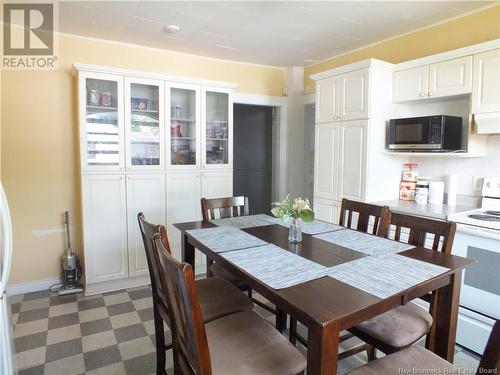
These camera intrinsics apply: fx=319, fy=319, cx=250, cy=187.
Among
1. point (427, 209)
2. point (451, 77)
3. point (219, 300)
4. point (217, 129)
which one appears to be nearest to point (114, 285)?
point (219, 300)

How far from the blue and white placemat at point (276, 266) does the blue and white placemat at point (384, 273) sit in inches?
4.0

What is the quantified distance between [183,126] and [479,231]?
9.06ft

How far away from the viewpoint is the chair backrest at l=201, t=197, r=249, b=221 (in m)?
2.41

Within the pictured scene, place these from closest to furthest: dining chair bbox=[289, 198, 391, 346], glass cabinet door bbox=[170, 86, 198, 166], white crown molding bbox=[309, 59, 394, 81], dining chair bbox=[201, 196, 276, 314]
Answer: dining chair bbox=[289, 198, 391, 346] < dining chair bbox=[201, 196, 276, 314] < white crown molding bbox=[309, 59, 394, 81] < glass cabinet door bbox=[170, 86, 198, 166]

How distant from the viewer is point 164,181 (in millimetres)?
3232

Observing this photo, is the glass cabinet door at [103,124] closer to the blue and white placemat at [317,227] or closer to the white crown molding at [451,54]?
the blue and white placemat at [317,227]

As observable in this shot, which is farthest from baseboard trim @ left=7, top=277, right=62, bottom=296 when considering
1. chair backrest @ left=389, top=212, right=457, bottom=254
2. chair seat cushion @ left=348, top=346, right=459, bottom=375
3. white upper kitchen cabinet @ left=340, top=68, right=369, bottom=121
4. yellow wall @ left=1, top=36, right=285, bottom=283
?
white upper kitchen cabinet @ left=340, top=68, right=369, bottom=121

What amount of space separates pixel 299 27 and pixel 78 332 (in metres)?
3.09

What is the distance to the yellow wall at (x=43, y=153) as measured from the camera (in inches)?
113

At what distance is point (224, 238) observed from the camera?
6.07 ft

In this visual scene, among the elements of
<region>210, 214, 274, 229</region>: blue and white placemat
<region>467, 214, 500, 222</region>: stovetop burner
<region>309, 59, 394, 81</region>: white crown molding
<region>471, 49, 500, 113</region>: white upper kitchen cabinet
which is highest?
<region>309, 59, 394, 81</region>: white crown molding

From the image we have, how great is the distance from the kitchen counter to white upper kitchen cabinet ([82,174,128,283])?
96.9 inches

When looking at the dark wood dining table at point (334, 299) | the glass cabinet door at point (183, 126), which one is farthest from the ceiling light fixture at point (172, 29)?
the dark wood dining table at point (334, 299)

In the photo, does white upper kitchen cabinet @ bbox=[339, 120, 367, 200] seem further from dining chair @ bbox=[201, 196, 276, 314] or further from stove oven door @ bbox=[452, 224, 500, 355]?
dining chair @ bbox=[201, 196, 276, 314]
